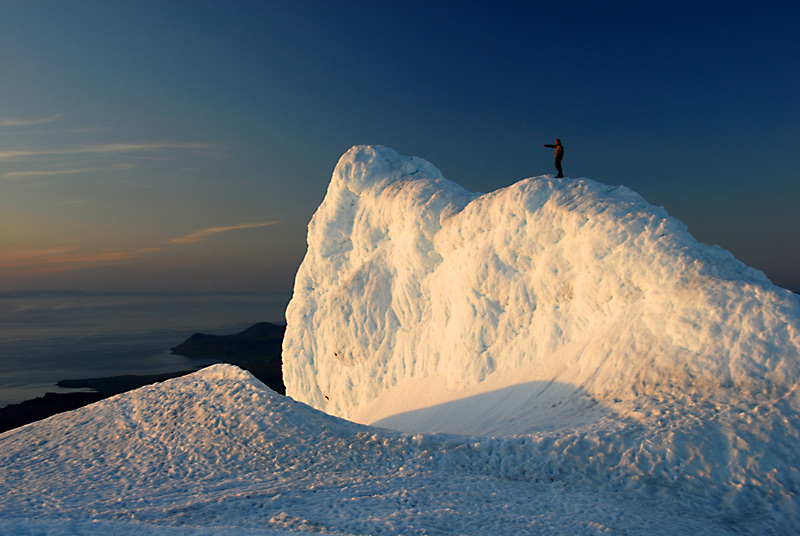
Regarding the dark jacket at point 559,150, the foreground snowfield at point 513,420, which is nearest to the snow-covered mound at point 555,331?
the foreground snowfield at point 513,420

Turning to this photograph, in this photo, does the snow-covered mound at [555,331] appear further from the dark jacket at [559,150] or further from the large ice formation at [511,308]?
the dark jacket at [559,150]

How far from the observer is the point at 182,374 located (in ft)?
308

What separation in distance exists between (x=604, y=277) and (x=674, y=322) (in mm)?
3683

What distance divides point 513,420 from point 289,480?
9406 mm

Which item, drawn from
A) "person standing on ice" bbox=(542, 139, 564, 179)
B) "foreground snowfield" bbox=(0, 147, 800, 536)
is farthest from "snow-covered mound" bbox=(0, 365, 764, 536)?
"person standing on ice" bbox=(542, 139, 564, 179)

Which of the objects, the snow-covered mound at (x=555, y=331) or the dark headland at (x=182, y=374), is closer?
the snow-covered mound at (x=555, y=331)

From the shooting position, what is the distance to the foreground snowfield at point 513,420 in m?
12.2

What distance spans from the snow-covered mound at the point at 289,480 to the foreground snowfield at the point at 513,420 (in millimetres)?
74

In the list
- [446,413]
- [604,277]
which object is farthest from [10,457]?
[604,277]

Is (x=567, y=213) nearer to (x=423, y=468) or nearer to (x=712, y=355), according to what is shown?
(x=712, y=355)

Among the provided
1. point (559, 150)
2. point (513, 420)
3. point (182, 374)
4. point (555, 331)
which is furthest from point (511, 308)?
point (182, 374)

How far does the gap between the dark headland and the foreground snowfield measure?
12.6 metres

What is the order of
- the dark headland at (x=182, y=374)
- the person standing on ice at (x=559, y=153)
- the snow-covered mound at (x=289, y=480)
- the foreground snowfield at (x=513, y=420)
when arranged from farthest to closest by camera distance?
the dark headland at (x=182, y=374)
the person standing on ice at (x=559, y=153)
the foreground snowfield at (x=513, y=420)
the snow-covered mound at (x=289, y=480)

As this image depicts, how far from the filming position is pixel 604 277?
→ 21.2 meters
